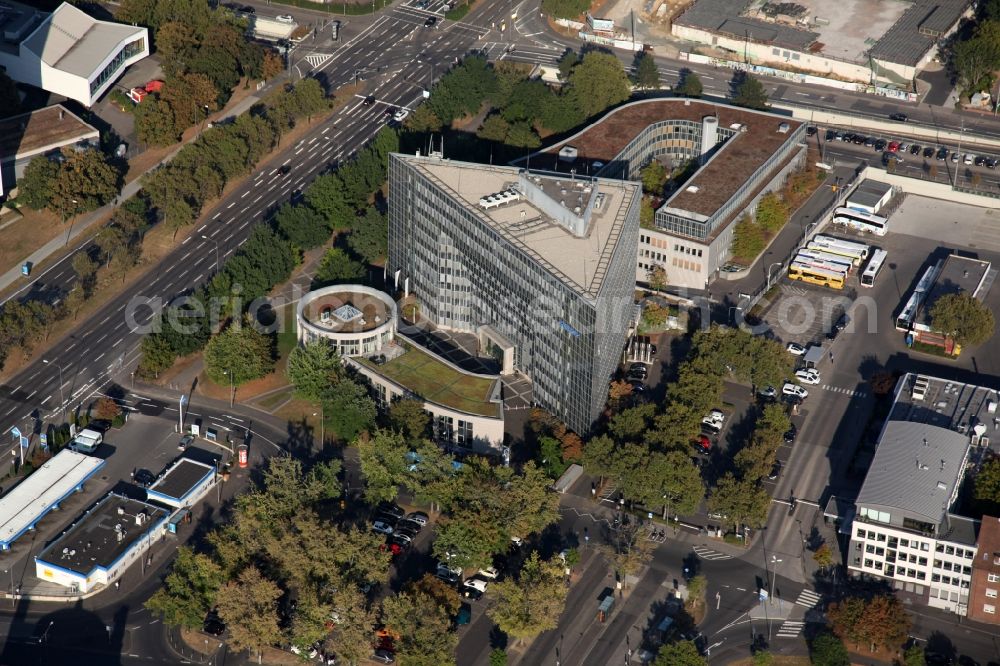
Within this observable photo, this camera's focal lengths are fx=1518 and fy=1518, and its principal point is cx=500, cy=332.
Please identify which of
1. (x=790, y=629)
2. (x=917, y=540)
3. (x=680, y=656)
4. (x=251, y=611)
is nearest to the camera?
(x=680, y=656)

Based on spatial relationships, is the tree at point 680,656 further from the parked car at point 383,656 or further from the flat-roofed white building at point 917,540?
the parked car at point 383,656

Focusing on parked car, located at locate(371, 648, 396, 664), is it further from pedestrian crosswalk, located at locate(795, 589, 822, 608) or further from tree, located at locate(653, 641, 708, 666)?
pedestrian crosswalk, located at locate(795, 589, 822, 608)

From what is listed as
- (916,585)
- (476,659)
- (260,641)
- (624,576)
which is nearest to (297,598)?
(260,641)

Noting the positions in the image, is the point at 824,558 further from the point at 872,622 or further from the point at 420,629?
the point at 420,629


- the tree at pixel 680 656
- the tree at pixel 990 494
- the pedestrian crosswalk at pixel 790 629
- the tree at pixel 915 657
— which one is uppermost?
the tree at pixel 990 494

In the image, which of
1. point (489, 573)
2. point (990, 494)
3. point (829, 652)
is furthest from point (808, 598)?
point (489, 573)

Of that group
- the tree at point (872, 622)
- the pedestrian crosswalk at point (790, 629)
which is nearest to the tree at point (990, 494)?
the tree at point (872, 622)

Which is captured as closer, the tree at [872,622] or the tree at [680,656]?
the tree at [680,656]
